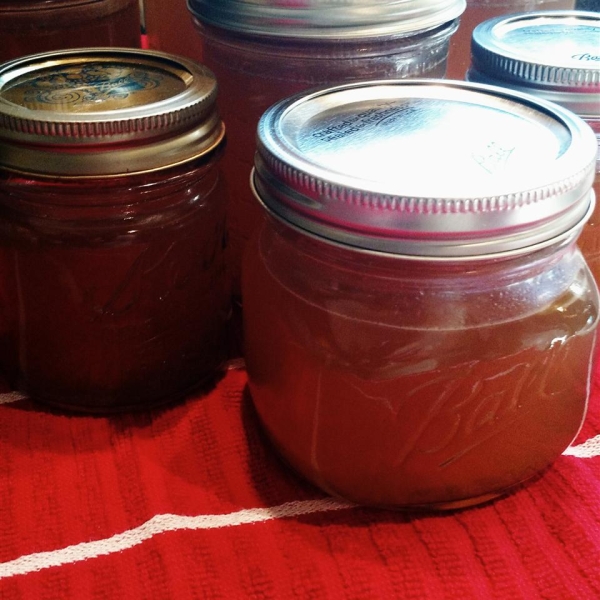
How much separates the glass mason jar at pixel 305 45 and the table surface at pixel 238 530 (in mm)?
262

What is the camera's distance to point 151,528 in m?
0.52

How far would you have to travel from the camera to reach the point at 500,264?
46 cm

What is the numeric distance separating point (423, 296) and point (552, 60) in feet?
1.06

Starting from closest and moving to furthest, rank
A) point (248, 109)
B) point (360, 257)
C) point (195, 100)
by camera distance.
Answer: point (360, 257) < point (195, 100) < point (248, 109)

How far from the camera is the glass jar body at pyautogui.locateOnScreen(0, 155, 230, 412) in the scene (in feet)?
1.85

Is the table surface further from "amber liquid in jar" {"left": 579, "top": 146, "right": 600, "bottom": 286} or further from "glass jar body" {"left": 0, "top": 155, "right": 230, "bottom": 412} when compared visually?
"amber liquid in jar" {"left": 579, "top": 146, "right": 600, "bottom": 286}

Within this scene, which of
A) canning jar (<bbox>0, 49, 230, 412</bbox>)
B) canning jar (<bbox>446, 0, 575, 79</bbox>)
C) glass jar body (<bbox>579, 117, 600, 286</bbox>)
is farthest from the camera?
canning jar (<bbox>446, 0, 575, 79</bbox>)

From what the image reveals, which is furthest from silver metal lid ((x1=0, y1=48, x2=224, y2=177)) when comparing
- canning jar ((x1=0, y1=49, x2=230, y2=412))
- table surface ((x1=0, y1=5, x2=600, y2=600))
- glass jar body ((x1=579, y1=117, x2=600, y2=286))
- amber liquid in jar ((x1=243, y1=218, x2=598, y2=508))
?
glass jar body ((x1=579, y1=117, x2=600, y2=286))

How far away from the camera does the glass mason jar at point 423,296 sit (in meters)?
0.44

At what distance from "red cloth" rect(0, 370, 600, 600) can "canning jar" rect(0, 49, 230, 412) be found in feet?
0.19

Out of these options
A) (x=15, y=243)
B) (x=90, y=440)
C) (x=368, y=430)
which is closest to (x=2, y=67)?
(x=15, y=243)

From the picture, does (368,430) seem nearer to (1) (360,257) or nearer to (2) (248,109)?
(1) (360,257)

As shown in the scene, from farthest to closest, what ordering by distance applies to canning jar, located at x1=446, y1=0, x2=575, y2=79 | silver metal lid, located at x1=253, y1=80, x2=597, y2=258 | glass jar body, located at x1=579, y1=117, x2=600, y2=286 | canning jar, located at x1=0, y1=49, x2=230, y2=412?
canning jar, located at x1=446, y1=0, x2=575, y2=79
glass jar body, located at x1=579, y1=117, x2=600, y2=286
canning jar, located at x1=0, y1=49, x2=230, y2=412
silver metal lid, located at x1=253, y1=80, x2=597, y2=258

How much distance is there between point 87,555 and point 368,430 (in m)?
0.21
